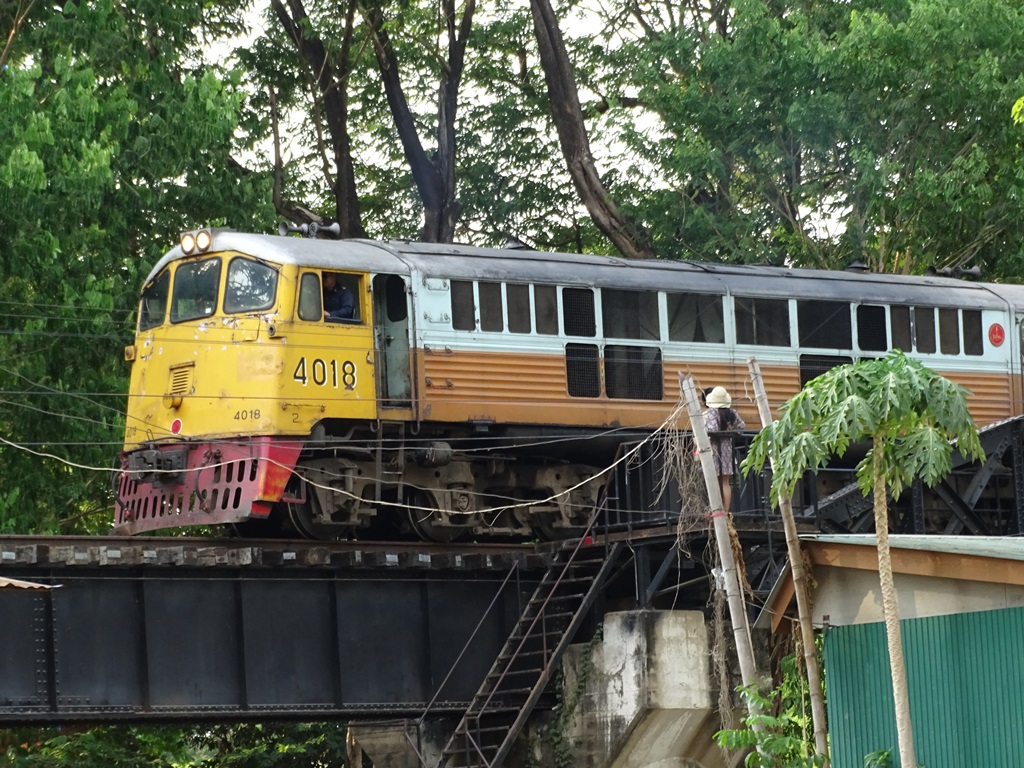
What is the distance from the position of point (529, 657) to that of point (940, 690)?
931 centimetres

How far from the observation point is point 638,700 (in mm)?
24141

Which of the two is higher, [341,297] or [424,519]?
[341,297]

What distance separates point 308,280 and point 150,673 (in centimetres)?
565

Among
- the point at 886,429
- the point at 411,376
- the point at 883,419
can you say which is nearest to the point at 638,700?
the point at 411,376

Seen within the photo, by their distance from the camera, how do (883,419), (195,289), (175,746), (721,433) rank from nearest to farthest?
(883,419)
(721,433)
(195,289)
(175,746)

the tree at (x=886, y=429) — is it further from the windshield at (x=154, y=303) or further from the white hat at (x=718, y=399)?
the windshield at (x=154, y=303)

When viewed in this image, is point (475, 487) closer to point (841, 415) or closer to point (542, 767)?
point (542, 767)

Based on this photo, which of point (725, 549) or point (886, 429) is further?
point (725, 549)

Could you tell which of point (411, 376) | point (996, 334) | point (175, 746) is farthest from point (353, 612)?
point (175, 746)

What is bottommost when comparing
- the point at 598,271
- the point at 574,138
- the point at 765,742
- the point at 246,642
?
the point at 765,742

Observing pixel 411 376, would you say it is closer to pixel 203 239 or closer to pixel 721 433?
pixel 203 239

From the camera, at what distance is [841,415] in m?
17.0

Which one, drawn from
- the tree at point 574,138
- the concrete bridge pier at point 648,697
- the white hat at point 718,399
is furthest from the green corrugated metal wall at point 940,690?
the tree at point 574,138

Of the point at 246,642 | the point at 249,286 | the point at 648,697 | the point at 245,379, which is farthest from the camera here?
the point at 249,286
